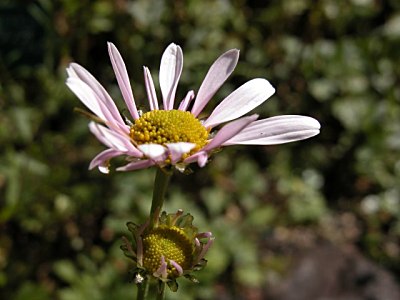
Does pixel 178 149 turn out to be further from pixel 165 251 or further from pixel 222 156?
pixel 222 156

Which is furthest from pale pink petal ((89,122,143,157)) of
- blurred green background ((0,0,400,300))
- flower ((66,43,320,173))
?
blurred green background ((0,0,400,300))

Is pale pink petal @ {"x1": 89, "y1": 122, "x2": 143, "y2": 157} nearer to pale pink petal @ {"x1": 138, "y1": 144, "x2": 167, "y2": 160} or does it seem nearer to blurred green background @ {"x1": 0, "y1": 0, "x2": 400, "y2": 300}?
pale pink petal @ {"x1": 138, "y1": 144, "x2": 167, "y2": 160}

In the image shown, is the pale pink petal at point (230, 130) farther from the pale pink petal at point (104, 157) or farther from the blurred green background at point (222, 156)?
the blurred green background at point (222, 156)

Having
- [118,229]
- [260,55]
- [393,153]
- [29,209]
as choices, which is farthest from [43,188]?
[393,153]

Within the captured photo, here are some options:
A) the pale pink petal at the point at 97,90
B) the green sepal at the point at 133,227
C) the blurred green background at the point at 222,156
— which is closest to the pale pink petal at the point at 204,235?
the green sepal at the point at 133,227

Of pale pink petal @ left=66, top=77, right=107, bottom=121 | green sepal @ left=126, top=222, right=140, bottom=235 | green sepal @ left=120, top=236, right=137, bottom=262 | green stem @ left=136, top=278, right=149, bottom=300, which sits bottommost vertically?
green stem @ left=136, top=278, right=149, bottom=300

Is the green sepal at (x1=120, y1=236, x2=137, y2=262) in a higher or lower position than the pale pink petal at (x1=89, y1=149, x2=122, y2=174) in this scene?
lower

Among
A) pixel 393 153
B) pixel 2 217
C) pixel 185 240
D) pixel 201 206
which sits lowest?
pixel 185 240

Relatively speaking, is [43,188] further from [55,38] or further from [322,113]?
[322,113]
